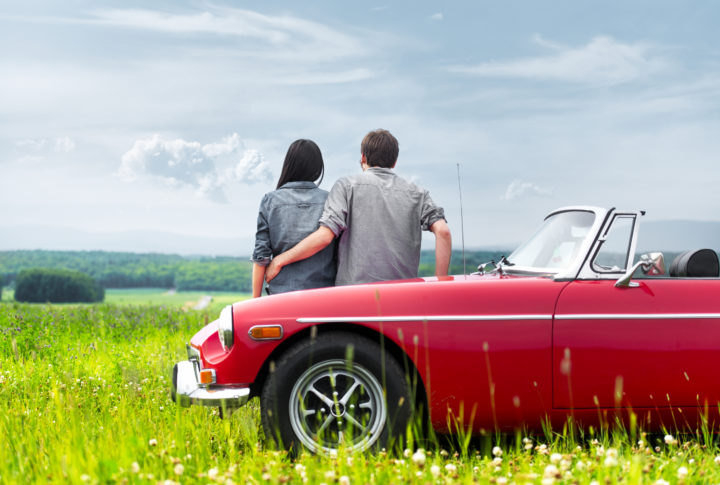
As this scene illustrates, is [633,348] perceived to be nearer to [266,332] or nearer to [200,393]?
[266,332]

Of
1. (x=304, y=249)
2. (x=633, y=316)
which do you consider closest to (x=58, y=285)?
(x=304, y=249)

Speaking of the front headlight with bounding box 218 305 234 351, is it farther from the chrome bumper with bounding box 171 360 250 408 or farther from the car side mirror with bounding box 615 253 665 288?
the car side mirror with bounding box 615 253 665 288

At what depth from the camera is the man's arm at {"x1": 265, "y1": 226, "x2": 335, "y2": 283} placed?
5.03m

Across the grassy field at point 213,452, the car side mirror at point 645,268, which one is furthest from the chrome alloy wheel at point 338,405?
the car side mirror at point 645,268

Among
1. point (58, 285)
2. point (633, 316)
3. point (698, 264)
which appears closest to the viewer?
point (633, 316)

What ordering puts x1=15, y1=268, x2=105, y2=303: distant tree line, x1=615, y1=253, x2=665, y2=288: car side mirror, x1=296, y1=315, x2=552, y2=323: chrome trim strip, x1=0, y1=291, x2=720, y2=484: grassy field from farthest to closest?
x1=15, y1=268, x2=105, y2=303: distant tree line → x1=615, y1=253, x2=665, y2=288: car side mirror → x1=296, y1=315, x2=552, y2=323: chrome trim strip → x1=0, y1=291, x2=720, y2=484: grassy field

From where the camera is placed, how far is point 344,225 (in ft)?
16.5

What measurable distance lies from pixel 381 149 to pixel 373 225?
0.62m

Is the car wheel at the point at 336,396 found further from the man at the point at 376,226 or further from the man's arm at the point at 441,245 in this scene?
the man's arm at the point at 441,245

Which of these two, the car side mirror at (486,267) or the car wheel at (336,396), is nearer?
the car wheel at (336,396)

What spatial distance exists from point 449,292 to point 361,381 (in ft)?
2.49

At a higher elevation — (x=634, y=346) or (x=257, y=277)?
(x=257, y=277)

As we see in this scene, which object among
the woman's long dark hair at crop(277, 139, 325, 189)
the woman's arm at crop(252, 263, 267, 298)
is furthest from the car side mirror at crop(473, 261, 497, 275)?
the woman's arm at crop(252, 263, 267, 298)

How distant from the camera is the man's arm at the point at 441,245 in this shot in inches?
207
